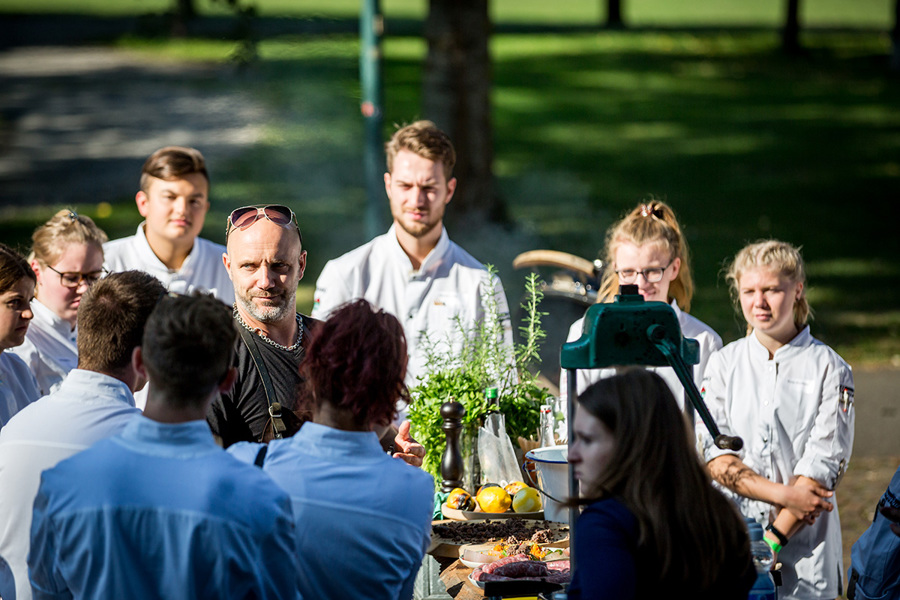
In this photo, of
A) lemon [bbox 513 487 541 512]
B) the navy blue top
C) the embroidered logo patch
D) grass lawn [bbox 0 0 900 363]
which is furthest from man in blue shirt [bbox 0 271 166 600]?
grass lawn [bbox 0 0 900 363]

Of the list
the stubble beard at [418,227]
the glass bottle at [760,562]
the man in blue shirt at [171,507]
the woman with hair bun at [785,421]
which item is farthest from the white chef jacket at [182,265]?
the glass bottle at [760,562]

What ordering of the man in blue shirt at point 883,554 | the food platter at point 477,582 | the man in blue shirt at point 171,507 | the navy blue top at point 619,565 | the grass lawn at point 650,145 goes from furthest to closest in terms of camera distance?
the grass lawn at point 650,145
the man in blue shirt at point 883,554
the food platter at point 477,582
the man in blue shirt at point 171,507
the navy blue top at point 619,565

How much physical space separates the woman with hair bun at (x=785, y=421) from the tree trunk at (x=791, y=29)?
58.2 feet

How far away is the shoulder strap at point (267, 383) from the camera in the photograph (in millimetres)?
3143

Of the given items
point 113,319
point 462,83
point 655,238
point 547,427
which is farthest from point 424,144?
point 462,83

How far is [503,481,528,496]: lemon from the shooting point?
11.6 ft

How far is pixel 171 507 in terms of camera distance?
2.10 m

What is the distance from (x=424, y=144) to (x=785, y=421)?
1964mm

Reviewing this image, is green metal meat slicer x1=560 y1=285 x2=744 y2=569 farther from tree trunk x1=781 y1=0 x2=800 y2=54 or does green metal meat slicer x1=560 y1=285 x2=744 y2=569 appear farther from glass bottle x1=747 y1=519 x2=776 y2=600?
tree trunk x1=781 y1=0 x2=800 y2=54

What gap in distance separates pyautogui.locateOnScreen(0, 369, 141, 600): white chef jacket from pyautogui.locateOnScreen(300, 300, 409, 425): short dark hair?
0.59 metres

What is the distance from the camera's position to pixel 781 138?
17266 millimetres

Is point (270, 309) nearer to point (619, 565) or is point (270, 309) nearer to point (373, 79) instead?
point (619, 565)

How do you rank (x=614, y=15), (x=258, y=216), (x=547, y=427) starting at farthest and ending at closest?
1. (x=614, y=15)
2. (x=547, y=427)
3. (x=258, y=216)

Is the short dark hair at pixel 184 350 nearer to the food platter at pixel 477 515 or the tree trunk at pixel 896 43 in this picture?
the food platter at pixel 477 515
